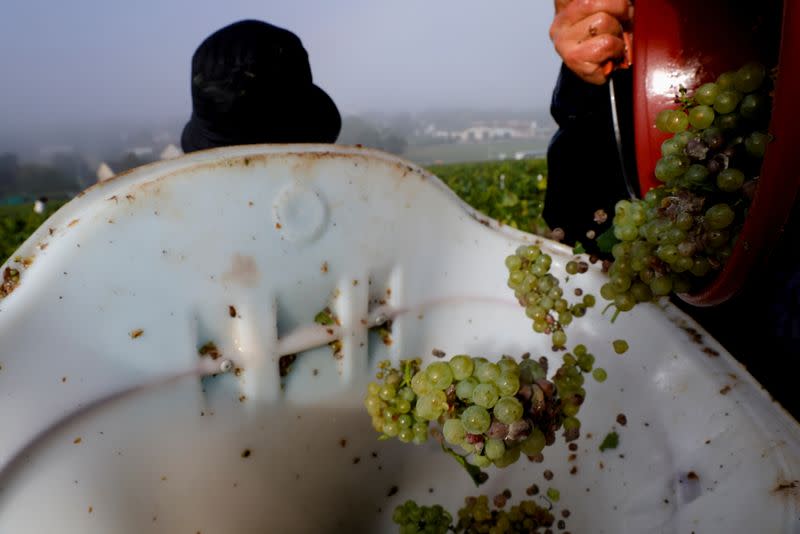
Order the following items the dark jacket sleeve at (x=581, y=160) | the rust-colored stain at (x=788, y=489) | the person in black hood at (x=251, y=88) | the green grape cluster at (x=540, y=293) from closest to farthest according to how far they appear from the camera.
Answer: the rust-colored stain at (x=788, y=489) < the green grape cluster at (x=540, y=293) < the person in black hood at (x=251, y=88) < the dark jacket sleeve at (x=581, y=160)

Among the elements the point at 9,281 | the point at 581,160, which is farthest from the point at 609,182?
the point at 9,281

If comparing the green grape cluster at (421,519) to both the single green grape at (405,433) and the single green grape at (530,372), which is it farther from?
the single green grape at (530,372)

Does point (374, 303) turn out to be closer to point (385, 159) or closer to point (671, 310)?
point (385, 159)

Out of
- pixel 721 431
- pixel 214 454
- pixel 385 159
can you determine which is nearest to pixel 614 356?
pixel 721 431

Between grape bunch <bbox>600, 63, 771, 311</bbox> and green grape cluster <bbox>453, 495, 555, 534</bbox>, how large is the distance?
508 mm

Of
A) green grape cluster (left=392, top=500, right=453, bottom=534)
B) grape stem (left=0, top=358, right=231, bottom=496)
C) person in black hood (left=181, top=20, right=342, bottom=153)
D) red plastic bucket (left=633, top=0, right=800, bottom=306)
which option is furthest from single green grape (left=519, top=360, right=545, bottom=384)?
person in black hood (left=181, top=20, right=342, bottom=153)

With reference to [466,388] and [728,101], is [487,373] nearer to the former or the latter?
[466,388]

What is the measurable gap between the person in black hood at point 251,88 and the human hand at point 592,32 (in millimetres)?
770

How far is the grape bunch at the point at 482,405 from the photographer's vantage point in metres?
0.87

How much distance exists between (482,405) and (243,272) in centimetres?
48

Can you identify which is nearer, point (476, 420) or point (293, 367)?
point (476, 420)

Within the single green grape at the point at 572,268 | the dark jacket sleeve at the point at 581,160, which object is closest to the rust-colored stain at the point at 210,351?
the single green grape at the point at 572,268

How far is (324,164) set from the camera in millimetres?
1015

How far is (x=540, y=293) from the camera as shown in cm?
116
